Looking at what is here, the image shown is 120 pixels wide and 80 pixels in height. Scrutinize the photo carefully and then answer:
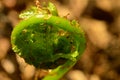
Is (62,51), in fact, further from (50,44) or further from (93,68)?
(93,68)

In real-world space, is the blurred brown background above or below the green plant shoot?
below

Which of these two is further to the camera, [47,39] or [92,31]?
[92,31]

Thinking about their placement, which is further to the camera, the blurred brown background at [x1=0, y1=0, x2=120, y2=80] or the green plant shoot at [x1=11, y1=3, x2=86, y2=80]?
the blurred brown background at [x1=0, y1=0, x2=120, y2=80]

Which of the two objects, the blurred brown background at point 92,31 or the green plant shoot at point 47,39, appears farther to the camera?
the blurred brown background at point 92,31

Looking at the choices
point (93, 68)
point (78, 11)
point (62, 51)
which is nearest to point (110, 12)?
point (78, 11)

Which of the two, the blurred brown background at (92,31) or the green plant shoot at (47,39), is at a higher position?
the green plant shoot at (47,39)

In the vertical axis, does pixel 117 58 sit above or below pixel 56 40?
below

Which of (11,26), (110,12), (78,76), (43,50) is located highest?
(43,50)

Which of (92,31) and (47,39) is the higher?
(47,39)
